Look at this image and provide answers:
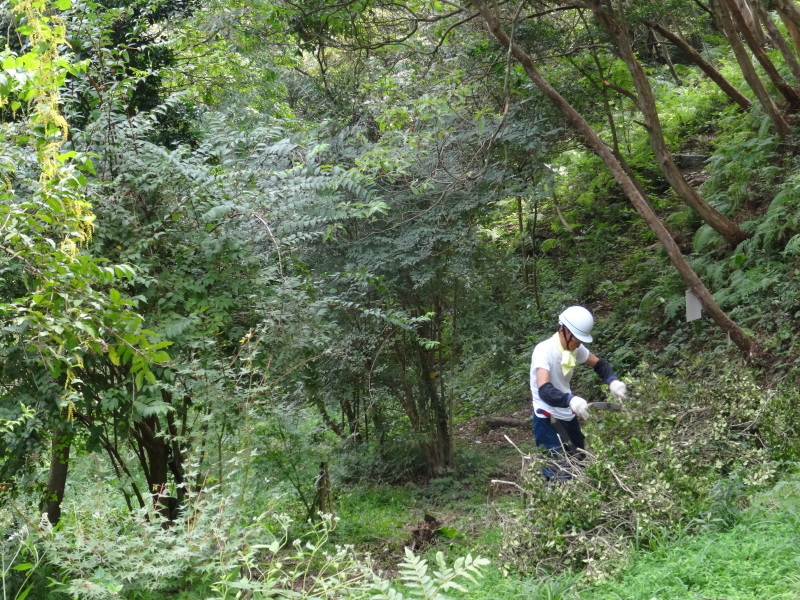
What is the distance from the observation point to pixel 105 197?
541cm

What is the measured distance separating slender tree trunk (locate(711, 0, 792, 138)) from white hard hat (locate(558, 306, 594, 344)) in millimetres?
5468

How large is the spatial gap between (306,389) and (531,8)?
746 cm

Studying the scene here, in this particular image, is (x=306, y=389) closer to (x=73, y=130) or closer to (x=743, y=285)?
(x=73, y=130)

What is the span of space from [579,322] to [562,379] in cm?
76

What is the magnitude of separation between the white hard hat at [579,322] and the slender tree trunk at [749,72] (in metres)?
5.47

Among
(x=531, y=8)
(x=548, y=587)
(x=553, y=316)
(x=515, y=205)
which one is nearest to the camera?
(x=548, y=587)

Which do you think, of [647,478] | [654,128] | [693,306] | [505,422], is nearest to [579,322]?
[647,478]

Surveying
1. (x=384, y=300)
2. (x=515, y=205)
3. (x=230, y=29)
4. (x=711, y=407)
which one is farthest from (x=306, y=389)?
(x=515, y=205)

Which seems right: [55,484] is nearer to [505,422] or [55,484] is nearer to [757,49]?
[505,422]

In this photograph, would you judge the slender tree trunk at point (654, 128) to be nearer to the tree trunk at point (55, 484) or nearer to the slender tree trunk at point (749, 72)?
the slender tree trunk at point (749, 72)

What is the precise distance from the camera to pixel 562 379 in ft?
22.2

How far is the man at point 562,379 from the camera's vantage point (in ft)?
20.6

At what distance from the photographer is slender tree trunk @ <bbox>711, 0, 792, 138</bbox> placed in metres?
9.41

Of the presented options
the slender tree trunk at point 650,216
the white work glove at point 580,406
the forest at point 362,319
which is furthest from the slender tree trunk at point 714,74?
the white work glove at point 580,406
